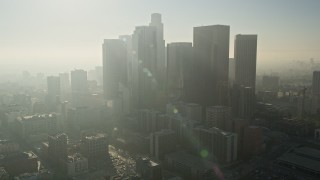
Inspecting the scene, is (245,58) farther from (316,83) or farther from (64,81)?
(64,81)

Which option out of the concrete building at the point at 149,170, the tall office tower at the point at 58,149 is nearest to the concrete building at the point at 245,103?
the concrete building at the point at 149,170

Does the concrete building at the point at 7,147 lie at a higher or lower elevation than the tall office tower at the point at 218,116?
lower

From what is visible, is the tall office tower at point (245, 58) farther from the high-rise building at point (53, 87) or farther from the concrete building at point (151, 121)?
the high-rise building at point (53, 87)

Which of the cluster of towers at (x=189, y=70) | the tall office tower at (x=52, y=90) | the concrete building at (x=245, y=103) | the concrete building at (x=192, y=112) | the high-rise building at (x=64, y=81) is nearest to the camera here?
the concrete building at (x=192, y=112)

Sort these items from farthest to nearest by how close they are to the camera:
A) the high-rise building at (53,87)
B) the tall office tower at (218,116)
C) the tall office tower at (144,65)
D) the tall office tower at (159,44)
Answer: the tall office tower at (159,44) → the high-rise building at (53,87) → the tall office tower at (144,65) → the tall office tower at (218,116)

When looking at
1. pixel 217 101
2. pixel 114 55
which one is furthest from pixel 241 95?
pixel 114 55

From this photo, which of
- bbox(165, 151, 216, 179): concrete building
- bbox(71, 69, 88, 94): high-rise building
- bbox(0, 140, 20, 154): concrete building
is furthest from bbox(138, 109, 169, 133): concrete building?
bbox(71, 69, 88, 94): high-rise building

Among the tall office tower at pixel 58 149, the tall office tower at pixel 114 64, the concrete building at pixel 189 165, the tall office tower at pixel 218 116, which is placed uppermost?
the tall office tower at pixel 114 64
